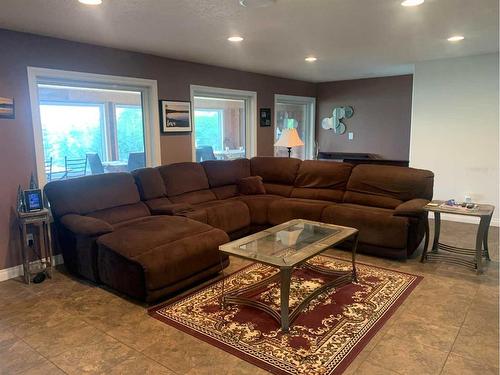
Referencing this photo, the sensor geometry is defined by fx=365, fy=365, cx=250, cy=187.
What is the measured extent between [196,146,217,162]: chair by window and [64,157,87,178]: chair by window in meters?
1.71

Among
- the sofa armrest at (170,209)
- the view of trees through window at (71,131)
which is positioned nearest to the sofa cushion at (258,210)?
the sofa armrest at (170,209)

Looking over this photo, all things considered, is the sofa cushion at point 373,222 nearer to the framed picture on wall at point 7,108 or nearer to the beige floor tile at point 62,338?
the beige floor tile at point 62,338

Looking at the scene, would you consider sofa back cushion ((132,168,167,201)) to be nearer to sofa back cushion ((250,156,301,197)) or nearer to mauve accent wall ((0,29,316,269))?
mauve accent wall ((0,29,316,269))

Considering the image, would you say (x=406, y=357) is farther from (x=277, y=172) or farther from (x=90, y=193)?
(x=277, y=172)

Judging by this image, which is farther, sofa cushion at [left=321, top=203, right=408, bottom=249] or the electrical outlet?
sofa cushion at [left=321, top=203, right=408, bottom=249]

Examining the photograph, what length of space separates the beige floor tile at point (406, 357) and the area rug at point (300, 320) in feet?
0.38

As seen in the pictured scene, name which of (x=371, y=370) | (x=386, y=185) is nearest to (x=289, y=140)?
(x=386, y=185)

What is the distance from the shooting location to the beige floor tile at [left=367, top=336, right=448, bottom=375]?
211cm

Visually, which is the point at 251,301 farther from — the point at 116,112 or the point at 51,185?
A: the point at 116,112

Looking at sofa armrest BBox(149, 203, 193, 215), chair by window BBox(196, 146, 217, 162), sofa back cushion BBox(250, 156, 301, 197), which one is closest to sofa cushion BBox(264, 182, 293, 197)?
sofa back cushion BBox(250, 156, 301, 197)

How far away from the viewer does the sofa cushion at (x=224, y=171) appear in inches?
195

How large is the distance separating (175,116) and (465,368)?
4143 millimetres

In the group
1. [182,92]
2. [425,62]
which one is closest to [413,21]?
[425,62]

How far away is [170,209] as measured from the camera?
397 cm
